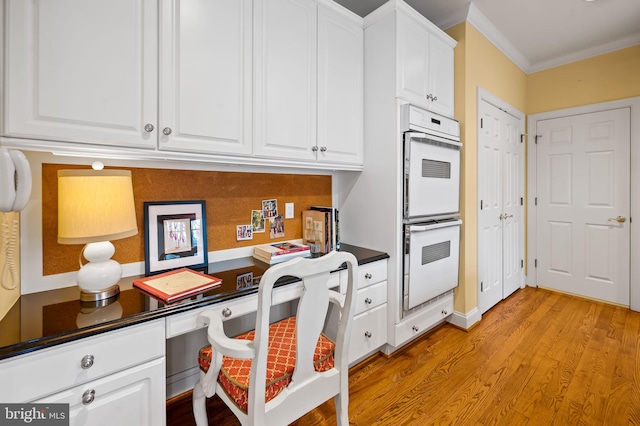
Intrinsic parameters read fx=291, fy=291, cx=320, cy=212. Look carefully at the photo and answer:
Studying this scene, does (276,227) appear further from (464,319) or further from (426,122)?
(464,319)

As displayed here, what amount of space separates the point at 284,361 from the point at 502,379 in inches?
62.5

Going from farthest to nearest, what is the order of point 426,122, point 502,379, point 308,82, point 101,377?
1. point 426,122
2. point 502,379
3. point 308,82
4. point 101,377

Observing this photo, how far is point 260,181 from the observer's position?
201cm

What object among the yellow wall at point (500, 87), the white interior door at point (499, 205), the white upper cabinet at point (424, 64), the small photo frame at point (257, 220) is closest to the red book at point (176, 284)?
the small photo frame at point (257, 220)

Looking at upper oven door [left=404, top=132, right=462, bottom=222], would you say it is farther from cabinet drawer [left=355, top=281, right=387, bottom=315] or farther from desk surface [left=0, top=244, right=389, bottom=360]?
desk surface [left=0, top=244, right=389, bottom=360]

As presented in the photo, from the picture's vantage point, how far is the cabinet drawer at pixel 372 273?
1.90 meters

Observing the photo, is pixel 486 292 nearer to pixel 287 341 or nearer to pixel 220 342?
pixel 287 341

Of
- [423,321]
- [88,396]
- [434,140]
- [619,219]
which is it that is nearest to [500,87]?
[434,140]

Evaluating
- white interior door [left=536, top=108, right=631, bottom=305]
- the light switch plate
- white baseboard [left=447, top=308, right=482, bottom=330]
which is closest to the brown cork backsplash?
the light switch plate

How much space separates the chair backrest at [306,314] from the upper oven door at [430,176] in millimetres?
1018

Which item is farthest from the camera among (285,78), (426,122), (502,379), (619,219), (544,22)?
(619,219)

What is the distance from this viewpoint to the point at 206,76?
141cm

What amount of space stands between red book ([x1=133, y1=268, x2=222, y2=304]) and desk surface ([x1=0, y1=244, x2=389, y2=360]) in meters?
0.03

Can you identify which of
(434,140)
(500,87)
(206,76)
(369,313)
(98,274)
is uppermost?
(500,87)
